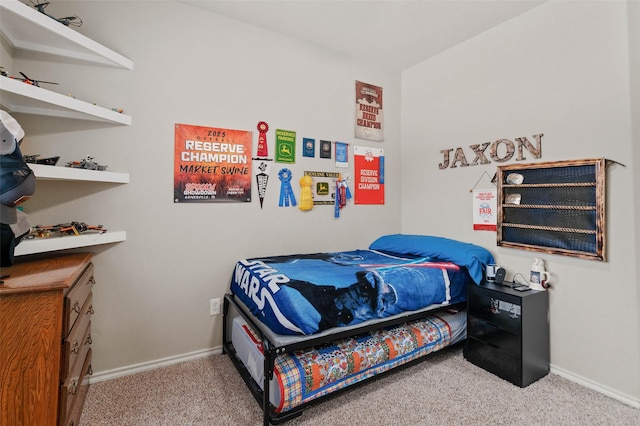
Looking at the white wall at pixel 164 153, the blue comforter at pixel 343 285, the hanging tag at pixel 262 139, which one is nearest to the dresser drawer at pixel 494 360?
the blue comforter at pixel 343 285

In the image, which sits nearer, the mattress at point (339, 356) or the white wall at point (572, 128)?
the mattress at point (339, 356)

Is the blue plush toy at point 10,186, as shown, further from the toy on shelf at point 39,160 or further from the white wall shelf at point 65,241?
the toy on shelf at point 39,160

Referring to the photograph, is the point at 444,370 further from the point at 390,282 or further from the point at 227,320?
the point at 227,320

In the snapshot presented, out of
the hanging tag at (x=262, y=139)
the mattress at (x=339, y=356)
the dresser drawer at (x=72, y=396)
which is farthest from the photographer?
the hanging tag at (x=262, y=139)

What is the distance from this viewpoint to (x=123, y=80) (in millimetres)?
2094

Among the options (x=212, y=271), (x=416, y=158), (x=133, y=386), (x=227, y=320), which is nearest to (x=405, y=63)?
(x=416, y=158)

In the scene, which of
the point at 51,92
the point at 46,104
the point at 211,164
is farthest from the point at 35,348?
the point at 211,164

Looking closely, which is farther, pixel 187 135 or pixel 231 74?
pixel 231 74

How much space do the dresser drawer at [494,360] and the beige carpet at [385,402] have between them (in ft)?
0.18

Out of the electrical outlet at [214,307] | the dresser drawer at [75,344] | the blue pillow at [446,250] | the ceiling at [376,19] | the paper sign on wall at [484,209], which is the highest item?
the ceiling at [376,19]

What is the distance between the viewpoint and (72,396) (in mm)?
1386

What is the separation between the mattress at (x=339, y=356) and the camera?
1578 mm

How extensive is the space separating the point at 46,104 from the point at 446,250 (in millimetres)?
2949

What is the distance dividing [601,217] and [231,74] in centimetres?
294
